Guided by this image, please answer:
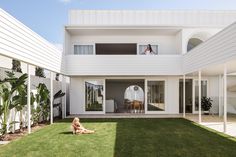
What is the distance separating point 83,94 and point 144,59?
16.4 feet

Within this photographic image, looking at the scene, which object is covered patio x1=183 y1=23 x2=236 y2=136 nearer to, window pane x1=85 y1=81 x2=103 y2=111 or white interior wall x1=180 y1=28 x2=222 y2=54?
white interior wall x1=180 y1=28 x2=222 y2=54

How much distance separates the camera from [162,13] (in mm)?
19469

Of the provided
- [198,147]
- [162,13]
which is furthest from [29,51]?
[162,13]

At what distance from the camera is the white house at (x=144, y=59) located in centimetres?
1616

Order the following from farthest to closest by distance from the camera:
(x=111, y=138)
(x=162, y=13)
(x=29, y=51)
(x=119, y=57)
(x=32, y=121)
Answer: (x=162, y=13) → (x=119, y=57) → (x=32, y=121) → (x=29, y=51) → (x=111, y=138)

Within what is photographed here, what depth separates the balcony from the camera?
635 inches

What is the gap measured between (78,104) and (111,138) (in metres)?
8.58

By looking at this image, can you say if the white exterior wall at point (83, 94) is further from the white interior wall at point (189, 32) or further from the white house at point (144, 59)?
the white interior wall at point (189, 32)

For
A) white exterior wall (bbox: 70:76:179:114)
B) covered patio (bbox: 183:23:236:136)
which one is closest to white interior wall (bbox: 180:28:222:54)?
covered patio (bbox: 183:23:236:136)

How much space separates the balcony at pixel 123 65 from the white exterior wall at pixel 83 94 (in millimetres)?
1185

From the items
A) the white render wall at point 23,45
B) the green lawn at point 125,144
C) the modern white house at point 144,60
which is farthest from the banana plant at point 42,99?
the green lawn at point 125,144

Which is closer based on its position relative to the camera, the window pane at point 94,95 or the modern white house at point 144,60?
the modern white house at point 144,60

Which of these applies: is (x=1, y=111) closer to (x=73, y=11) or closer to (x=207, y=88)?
(x=73, y=11)

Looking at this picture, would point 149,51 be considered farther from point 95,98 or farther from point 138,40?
point 95,98
